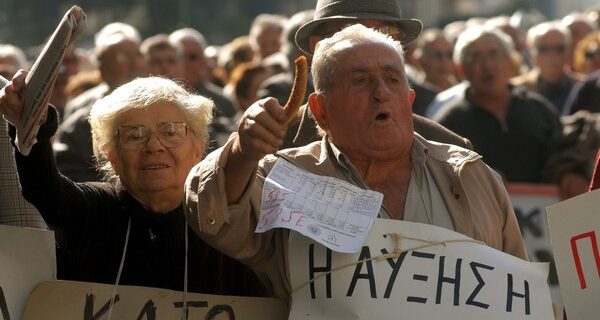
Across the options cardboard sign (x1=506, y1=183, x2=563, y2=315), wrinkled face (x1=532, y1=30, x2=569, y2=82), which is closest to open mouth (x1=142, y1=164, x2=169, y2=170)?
cardboard sign (x1=506, y1=183, x2=563, y2=315)

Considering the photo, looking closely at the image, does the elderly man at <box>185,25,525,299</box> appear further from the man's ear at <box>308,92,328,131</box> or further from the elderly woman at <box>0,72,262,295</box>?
the elderly woman at <box>0,72,262,295</box>

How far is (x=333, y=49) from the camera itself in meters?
5.98

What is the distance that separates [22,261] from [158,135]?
25.3 inches

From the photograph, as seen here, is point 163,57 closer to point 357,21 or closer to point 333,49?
point 357,21

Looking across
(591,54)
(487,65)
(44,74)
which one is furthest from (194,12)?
(44,74)

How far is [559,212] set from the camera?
236 inches

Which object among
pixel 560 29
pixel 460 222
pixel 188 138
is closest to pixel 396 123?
pixel 460 222

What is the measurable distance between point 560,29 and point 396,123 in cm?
918

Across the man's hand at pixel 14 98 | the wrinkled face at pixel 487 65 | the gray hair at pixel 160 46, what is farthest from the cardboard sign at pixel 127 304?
the gray hair at pixel 160 46

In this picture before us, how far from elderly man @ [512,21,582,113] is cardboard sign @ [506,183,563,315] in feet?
7.56

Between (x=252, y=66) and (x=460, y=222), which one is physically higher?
(x=252, y=66)

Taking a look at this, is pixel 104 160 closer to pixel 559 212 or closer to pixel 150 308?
pixel 150 308

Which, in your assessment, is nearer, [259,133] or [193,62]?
[259,133]

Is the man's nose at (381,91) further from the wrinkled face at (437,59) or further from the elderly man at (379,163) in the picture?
the wrinkled face at (437,59)
